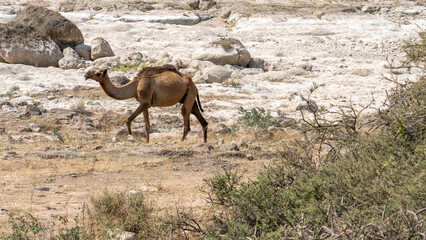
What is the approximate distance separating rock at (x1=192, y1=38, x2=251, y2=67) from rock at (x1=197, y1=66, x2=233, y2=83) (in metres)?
2.08

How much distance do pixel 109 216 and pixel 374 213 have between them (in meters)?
3.02

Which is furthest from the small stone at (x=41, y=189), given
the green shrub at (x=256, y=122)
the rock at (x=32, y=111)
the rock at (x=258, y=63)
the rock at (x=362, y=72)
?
the rock at (x=362, y=72)

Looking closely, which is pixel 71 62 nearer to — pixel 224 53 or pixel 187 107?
pixel 224 53

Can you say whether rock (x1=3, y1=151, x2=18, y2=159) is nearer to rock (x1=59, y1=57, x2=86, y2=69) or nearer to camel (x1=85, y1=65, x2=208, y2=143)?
camel (x1=85, y1=65, x2=208, y2=143)

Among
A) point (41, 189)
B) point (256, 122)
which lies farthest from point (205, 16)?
point (41, 189)

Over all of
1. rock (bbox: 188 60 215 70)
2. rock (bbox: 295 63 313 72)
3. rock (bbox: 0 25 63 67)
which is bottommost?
rock (bbox: 295 63 313 72)

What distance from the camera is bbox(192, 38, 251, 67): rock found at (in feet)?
Result: 75.5

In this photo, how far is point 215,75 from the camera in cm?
2041

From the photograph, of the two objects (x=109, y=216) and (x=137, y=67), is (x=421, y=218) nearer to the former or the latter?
(x=109, y=216)

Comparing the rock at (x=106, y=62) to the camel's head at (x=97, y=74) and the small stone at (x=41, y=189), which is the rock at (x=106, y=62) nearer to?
the camel's head at (x=97, y=74)

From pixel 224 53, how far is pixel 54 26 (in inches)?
288

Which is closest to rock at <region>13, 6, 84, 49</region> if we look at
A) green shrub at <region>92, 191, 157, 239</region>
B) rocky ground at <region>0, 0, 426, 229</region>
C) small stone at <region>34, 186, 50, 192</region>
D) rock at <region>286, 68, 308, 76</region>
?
rocky ground at <region>0, 0, 426, 229</region>

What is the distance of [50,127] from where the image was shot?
13.5m

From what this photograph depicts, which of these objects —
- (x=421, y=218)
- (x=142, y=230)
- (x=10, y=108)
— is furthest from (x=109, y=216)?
(x=10, y=108)
